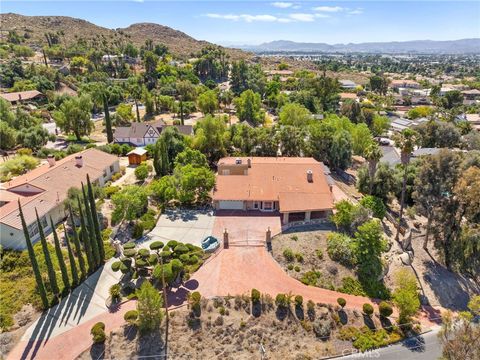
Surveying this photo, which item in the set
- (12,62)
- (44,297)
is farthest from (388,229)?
(12,62)

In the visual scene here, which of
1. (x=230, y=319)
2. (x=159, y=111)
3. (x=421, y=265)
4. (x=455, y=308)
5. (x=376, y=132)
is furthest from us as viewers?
(x=159, y=111)

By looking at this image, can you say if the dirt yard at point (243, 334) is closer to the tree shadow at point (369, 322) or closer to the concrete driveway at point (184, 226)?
the tree shadow at point (369, 322)

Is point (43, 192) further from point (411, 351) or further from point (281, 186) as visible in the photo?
point (411, 351)

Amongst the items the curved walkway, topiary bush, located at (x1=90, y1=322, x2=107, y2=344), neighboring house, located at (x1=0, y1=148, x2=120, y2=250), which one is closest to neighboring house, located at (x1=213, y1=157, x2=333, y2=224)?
the curved walkway

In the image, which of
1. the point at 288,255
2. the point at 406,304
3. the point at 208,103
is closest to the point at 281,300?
the point at 288,255

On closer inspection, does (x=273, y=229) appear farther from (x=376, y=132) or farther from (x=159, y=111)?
(x=159, y=111)

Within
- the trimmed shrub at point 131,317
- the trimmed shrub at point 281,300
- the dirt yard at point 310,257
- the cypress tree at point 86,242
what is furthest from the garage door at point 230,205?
the trimmed shrub at point 131,317

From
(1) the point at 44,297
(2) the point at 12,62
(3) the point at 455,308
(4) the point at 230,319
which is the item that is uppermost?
(2) the point at 12,62

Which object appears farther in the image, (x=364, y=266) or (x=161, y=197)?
(x=161, y=197)
